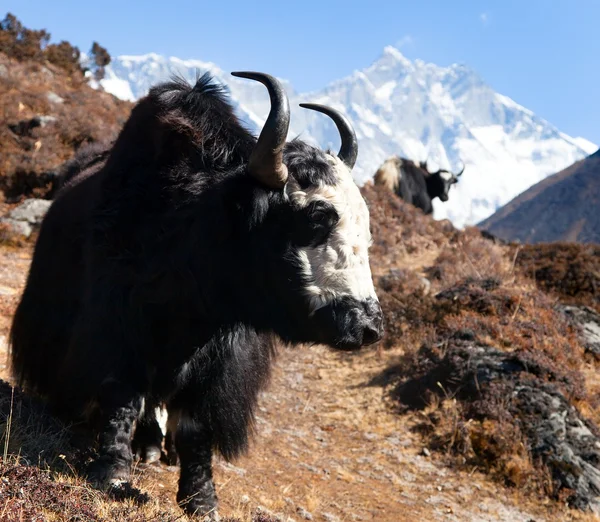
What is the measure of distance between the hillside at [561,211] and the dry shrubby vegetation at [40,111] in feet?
80.6

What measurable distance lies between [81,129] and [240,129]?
36.2ft

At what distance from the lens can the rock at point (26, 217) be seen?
9164mm

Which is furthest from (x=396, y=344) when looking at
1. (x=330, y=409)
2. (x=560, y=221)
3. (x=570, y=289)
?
(x=560, y=221)

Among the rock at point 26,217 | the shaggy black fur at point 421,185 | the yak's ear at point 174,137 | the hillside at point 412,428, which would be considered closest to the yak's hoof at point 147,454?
the hillside at point 412,428

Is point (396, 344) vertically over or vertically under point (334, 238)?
under

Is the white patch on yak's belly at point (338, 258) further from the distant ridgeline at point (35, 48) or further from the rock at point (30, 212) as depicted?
the distant ridgeline at point (35, 48)

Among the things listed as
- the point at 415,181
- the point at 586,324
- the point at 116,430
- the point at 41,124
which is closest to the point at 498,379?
the point at 586,324

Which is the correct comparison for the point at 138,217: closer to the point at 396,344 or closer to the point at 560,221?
the point at 396,344

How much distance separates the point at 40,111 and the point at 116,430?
42.4 ft

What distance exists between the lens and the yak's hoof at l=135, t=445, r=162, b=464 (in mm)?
3502

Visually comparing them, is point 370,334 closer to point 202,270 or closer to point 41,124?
point 202,270

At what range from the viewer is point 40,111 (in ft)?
45.4

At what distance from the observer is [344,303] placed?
2498 millimetres

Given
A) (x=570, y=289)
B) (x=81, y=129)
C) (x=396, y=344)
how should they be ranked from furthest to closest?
1. (x=81, y=129)
2. (x=570, y=289)
3. (x=396, y=344)
